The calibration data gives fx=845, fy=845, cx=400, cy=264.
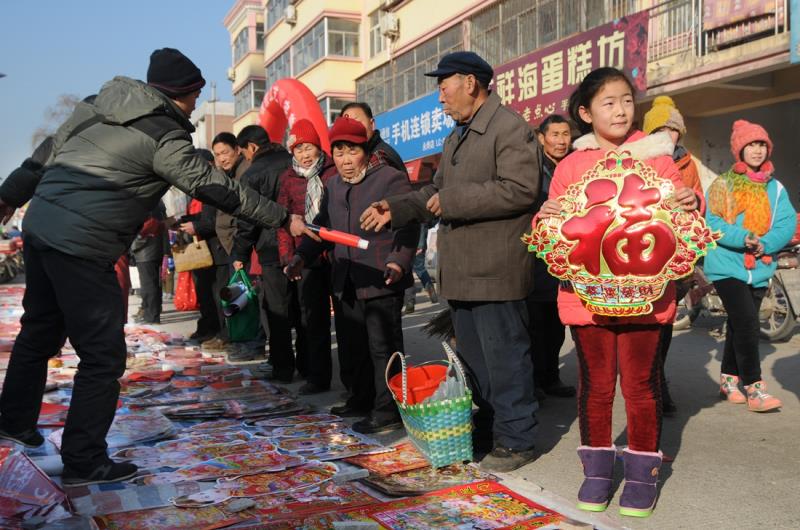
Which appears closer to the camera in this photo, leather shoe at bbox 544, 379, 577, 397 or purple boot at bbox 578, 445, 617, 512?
purple boot at bbox 578, 445, 617, 512

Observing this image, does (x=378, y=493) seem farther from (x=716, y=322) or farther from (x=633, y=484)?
(x=716, y=322)

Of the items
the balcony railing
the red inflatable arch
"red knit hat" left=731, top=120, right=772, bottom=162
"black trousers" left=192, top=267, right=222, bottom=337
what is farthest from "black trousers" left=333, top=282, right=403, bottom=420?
the balcony railing

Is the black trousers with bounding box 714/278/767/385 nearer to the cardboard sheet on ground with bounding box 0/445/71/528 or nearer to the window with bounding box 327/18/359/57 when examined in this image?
the cardboard sheet on ground with bounding box 0/445/71/528

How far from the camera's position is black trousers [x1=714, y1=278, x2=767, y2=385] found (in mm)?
5367

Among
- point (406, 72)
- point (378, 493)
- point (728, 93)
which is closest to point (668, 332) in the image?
point (378, 493)

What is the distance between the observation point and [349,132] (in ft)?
16.9

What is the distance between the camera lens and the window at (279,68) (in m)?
38.1

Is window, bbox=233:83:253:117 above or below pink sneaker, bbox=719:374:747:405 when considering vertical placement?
above

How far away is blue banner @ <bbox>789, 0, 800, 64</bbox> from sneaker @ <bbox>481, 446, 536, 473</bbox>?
33.2 ft

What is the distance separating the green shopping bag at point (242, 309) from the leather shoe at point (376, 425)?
3.36 meters

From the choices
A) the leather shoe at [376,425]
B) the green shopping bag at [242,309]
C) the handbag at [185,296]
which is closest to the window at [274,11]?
the handbag at [185,296]

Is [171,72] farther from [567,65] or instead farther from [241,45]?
[241,45]

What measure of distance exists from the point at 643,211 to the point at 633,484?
1153 mm

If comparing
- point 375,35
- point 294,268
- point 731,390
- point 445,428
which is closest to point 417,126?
point 375,35
